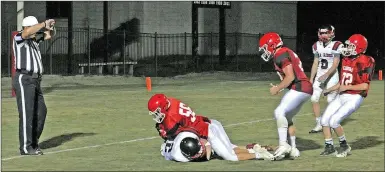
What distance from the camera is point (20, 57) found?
43.7 feet

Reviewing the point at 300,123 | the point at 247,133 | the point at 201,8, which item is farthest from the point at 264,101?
the point at 201,8

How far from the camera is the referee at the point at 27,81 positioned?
13250 millimetres

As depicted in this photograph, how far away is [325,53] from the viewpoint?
666 inches

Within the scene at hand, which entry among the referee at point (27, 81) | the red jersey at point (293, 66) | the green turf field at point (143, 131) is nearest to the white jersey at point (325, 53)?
the green turf field at point (143, 131)

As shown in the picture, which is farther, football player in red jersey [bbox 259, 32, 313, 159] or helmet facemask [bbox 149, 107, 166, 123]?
football player in red jersey [bbox 259, 32, 313, 159]

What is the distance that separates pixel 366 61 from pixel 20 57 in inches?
200

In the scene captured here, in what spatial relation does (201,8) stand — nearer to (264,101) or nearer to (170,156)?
(264,101)

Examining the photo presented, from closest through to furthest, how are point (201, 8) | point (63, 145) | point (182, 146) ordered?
point (182, 146) → point (63, 145) → point (201, 8)

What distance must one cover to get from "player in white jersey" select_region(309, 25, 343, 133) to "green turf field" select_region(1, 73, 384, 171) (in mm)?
646

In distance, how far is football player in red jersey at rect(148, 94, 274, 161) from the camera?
12250 millimetres

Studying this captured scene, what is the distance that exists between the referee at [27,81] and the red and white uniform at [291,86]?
3.41m

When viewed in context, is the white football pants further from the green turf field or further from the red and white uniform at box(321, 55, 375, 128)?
the green turf field

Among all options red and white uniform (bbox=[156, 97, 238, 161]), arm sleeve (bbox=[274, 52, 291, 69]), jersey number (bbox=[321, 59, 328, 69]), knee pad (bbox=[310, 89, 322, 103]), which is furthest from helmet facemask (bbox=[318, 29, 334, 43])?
red and white uniform (bbox=[156, 97, 238, 161])

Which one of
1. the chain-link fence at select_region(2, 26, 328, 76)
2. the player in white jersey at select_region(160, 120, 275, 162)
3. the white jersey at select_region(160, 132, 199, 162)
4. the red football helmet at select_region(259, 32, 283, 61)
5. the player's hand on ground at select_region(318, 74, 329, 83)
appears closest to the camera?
the player in white jersey at select_region(160, 120, 275, 162)
